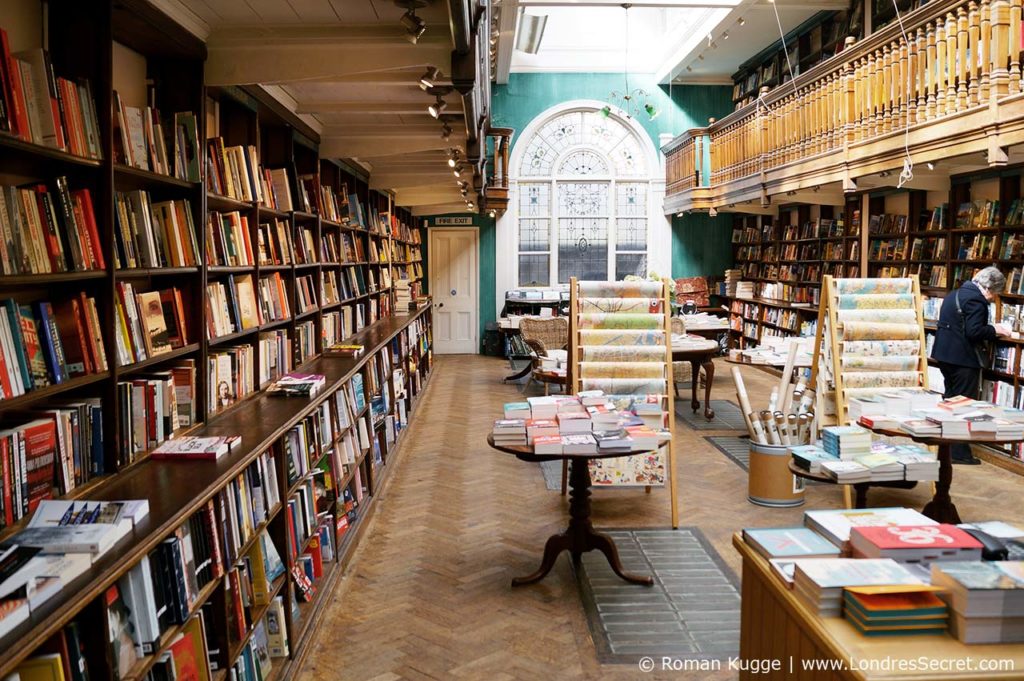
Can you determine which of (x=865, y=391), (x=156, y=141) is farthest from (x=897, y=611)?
(x=865, y=391)

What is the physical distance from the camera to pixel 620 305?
5.52 metres

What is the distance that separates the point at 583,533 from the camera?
179 inches

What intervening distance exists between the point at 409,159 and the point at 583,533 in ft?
16.6

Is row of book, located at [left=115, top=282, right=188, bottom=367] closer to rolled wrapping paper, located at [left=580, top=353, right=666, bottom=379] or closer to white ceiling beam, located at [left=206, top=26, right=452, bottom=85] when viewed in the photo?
white ceiling beam, located at [left=206, top=26, right=452, bottom=85]

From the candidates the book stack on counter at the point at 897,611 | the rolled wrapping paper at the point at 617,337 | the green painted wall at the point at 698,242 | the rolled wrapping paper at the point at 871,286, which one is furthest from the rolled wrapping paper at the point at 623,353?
the green painted wall at the point at 698,242

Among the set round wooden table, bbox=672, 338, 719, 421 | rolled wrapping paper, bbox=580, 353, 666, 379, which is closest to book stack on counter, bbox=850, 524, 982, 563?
rolled wrapping paper, bbox=580, 353, 666, 379

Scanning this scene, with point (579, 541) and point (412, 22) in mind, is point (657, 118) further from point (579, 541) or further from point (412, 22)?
point (412, 22)

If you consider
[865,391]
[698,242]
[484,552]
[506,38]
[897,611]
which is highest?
[506,38]

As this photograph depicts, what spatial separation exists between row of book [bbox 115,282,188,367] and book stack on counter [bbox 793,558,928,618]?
231 centimetres

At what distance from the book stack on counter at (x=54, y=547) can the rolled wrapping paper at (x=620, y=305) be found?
3.62 m

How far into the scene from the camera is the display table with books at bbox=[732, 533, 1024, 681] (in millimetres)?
1673

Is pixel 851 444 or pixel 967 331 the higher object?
Answer: pixel 967 331

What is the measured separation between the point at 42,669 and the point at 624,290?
4.33 m

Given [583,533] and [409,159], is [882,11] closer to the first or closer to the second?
[409,159]
